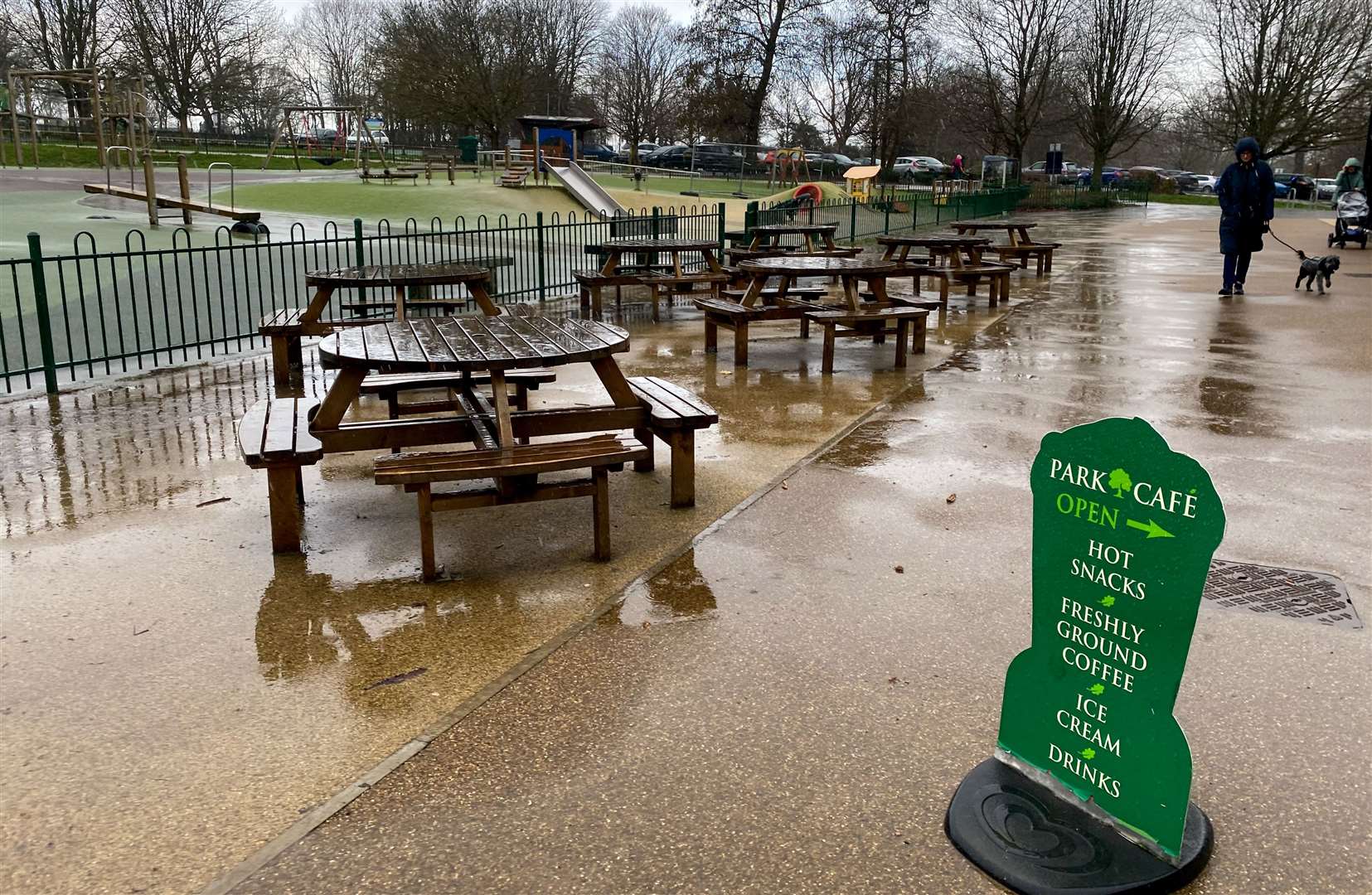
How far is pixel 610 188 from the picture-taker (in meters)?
34.2

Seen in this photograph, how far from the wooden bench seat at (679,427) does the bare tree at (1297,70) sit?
44.5m

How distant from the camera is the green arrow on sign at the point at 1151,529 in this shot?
→ 2293mm

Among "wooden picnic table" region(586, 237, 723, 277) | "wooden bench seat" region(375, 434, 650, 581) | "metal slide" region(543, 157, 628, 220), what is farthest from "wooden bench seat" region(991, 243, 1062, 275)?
"wooden bench seat" region(375, 434, 650, 581)

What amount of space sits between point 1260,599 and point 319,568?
392 centimetres

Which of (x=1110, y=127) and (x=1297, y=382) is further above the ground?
(x=1110, y=127)

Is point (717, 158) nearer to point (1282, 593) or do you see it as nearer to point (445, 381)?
point (445, 381)

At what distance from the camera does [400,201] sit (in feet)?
83.3

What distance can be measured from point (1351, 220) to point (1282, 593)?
2225cm

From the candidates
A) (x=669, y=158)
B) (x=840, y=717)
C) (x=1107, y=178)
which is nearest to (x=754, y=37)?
(x=669, y=158)

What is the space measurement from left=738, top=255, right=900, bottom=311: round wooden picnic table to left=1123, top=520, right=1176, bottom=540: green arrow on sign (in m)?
6.65

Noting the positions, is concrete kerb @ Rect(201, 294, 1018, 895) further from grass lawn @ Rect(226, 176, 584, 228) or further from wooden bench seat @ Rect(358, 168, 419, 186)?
wooden bench seat @ Rect(358, 168, 419, 186)

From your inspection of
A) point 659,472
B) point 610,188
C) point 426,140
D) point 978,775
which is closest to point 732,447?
point 659,472

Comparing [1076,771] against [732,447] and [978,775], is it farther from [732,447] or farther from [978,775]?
[732,447]

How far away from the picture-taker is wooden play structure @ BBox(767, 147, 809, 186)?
3694cm
